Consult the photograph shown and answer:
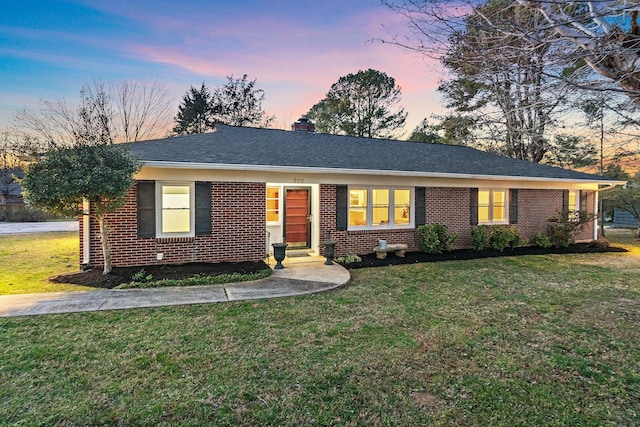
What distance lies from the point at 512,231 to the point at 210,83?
26.1m

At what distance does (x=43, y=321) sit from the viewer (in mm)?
4383

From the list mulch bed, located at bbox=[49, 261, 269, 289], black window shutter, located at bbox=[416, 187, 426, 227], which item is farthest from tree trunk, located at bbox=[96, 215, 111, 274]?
black window shutter, located at bbox=[416, 187, 426, 227]

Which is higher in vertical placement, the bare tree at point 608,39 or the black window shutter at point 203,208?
the bare tree at point 608,39

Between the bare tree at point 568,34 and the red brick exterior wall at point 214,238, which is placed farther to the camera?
the red brick exterior wall at point 214,238

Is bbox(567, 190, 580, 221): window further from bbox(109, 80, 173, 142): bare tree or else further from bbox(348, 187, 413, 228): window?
bbox(109, 80, 173, 142): bare tree

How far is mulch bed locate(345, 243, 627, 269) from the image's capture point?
880 cm

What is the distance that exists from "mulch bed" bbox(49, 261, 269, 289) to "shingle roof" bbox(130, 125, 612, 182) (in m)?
2.36

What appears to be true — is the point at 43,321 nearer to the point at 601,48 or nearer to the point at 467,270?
the point at 601,48

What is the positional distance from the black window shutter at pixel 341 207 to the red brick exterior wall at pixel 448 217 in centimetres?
12

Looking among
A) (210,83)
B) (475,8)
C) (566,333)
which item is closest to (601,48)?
(475,8)

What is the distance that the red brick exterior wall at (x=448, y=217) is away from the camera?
9133 mm

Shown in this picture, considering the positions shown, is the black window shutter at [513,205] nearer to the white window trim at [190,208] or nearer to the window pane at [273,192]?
the window pane at [273,192]

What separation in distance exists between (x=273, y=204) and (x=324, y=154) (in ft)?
7.22

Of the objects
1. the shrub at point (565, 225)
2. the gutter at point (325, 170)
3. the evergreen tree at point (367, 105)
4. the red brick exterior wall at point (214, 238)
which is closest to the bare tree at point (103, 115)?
the evergreen tree at point (367, 105)
